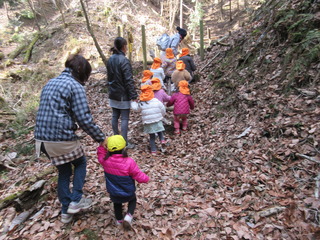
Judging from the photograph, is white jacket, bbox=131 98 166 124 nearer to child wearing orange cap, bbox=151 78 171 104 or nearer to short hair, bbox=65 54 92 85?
child wearing orange cap, bbox=151 78 171 104

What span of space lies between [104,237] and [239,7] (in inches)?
1596

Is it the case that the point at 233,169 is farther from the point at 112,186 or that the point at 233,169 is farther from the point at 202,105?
the point at 202,105

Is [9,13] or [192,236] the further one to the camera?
[9,13]

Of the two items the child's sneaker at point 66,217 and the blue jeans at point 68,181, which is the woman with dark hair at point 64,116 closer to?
the blue jeans at point 68,181

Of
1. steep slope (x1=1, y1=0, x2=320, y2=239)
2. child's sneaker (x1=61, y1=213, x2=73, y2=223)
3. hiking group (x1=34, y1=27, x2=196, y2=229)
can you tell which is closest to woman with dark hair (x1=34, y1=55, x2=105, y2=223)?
hiking group (x1=34, y1=27, x2=196, y2=229)

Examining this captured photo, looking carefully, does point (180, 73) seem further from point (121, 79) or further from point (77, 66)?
point (77, 66)

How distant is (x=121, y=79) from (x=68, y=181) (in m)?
2.59

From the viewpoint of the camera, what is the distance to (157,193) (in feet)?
13.5

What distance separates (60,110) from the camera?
2707 millimetres

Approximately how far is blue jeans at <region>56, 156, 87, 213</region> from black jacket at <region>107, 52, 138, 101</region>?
7.21 feet

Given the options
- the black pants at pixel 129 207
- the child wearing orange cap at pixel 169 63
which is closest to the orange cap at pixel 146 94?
the black pants at pixel 129 207

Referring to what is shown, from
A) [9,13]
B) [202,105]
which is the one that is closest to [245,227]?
[202,105]

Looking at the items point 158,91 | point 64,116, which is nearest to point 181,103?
point 158,91

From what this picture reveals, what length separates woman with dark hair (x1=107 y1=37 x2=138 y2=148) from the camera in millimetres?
4801
